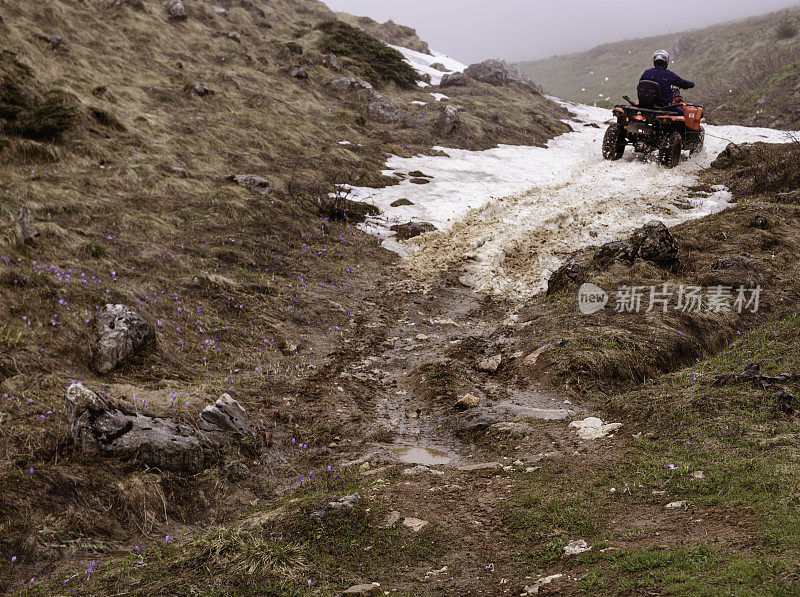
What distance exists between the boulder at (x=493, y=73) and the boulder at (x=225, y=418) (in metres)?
38.3

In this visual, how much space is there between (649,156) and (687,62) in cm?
4572

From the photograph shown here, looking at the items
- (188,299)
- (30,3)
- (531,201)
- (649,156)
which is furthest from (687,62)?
(188,299)

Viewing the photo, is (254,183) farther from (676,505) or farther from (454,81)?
(454,81)

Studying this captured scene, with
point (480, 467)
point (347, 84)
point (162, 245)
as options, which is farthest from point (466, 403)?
point (347, 84)

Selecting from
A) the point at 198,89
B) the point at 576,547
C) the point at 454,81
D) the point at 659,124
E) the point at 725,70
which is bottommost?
the point at 576,547

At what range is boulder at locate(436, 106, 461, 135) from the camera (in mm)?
25656

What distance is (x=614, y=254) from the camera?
34.7 feet

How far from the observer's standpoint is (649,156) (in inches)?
744

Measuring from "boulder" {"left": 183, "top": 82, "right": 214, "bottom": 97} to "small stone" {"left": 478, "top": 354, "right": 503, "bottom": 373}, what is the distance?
18.3m

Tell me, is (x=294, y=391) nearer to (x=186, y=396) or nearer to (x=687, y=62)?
(x=186, y=396)

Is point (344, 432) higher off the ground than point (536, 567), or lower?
lower

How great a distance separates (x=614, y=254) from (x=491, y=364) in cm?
417

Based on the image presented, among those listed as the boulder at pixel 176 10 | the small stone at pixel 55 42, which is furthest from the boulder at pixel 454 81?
the small stone at pixel 55 42

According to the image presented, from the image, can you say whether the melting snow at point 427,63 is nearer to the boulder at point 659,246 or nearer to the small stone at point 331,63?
the small stone at point 331,63
